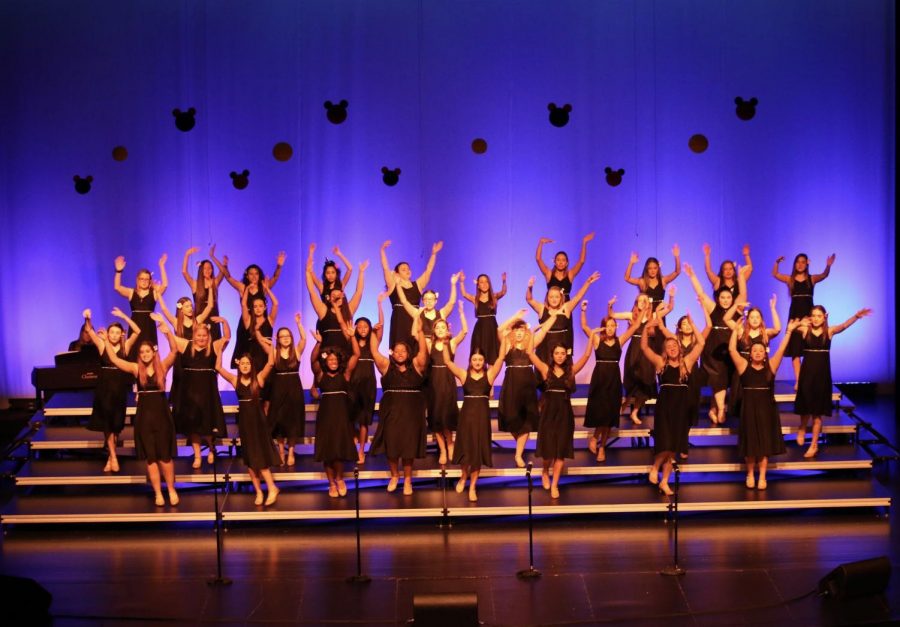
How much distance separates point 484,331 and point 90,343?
3985mm

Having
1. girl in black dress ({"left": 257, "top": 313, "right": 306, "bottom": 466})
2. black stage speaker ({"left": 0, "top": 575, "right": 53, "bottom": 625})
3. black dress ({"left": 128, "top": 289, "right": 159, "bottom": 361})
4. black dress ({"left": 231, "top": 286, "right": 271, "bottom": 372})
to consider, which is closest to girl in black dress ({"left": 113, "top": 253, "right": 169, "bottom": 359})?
black dress ({"left": 128, "top": 289, "right": 159, "bottom": 361})

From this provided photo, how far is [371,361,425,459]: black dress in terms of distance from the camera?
381 inches

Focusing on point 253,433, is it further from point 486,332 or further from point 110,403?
point 486,332

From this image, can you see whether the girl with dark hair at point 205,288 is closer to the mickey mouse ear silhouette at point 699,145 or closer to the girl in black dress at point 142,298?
the girl in black dress at point 142,298

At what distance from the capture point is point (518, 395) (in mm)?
10195

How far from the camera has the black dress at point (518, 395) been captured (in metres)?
10.2

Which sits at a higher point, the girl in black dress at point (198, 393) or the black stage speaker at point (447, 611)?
the girl in black dress at point (198, 393)

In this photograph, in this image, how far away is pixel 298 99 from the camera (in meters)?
13.4

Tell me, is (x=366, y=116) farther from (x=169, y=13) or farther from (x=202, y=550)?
(x=202, y=550)

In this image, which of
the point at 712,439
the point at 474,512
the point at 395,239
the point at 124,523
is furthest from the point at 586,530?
the point at 395,239

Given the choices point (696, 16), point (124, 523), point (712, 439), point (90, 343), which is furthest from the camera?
point (696, 16)

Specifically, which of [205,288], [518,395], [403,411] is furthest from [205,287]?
[518,395]

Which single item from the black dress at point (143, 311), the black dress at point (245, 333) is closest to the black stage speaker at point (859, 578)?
the black dress at point (245, 333)

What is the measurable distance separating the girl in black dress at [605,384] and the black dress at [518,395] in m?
0.52
